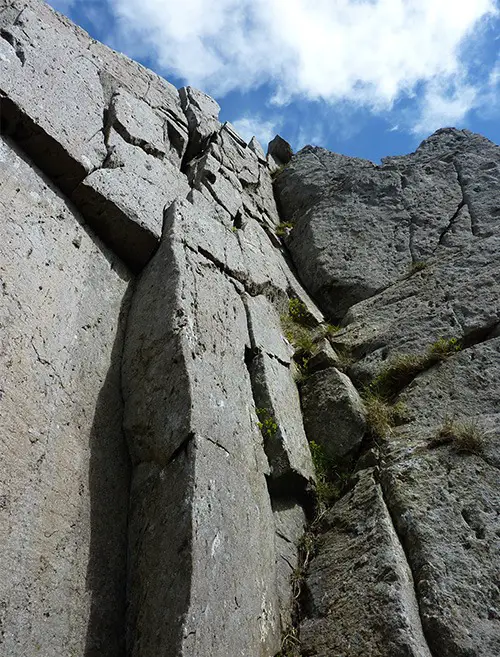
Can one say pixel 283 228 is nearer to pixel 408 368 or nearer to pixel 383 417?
pixel 408 368

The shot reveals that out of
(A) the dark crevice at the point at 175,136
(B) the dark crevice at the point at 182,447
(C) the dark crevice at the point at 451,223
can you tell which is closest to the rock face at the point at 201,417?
(B) the dark crevice at the point at 182,447

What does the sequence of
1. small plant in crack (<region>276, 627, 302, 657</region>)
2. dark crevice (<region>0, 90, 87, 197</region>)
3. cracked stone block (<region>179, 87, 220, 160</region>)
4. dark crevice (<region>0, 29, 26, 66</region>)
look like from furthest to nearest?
cracked stone block (<region>179, 87, 220, 160</region>) < dark crevice (<region>0, 29, 26, 66</region>) < dark crevice (<region>0, 90, 87, 197</region>) < small plant in crack (<region>276, 627, 302, 657</region>)

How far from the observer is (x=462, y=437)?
464 cm

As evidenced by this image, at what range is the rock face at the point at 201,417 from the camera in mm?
3406

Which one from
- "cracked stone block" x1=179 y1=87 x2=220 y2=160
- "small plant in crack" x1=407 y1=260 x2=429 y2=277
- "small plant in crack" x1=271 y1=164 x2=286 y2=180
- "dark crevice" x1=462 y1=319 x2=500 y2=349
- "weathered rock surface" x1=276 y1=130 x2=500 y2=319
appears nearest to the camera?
"dark crevice" x1=462 y1=319 x2=500 y2=349

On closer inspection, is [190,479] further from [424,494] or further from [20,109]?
[20,109]

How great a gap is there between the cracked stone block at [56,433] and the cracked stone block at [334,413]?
6.83 feet

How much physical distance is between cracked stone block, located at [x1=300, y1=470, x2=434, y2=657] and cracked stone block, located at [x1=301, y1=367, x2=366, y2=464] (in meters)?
0.68

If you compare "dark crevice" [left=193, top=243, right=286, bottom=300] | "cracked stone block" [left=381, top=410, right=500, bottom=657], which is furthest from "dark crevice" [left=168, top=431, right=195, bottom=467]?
"dark crevice" [left=193, top=243, right=286, bottom=300]

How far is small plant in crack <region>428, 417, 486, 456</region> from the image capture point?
459 cm

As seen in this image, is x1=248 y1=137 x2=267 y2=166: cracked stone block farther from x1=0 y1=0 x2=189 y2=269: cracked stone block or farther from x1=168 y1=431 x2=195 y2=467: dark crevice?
x1=168 y1=431 x2=195 y2=467: dark crevice

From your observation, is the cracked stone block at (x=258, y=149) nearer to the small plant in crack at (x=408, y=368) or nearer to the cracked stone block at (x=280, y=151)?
the cracked stone block at (x=280, y=151)

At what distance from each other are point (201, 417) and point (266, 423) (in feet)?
3.36

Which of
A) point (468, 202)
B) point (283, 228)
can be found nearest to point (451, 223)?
point (468, 202)
